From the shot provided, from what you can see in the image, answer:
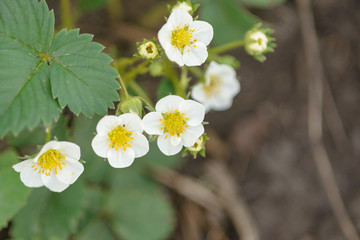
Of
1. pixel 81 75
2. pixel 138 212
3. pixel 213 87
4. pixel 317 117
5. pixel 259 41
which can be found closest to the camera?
pixel 81 75

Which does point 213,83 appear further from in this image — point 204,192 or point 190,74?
point 204,192

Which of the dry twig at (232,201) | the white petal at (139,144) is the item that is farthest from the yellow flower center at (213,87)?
the dry twig at (232,201)

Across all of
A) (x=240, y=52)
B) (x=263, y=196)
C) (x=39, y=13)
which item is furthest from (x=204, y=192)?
(x=39, y=13)

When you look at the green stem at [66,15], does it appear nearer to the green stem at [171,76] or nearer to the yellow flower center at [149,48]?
the green stem at [171,76]

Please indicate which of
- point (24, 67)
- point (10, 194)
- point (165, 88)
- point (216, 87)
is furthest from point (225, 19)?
point (10, 194)

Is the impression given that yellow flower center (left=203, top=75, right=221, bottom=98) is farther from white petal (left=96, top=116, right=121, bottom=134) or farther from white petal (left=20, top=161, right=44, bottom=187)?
white petal (left=20, top=161, right=44, bottom=187)

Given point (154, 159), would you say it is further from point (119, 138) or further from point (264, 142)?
point (119, 138)
